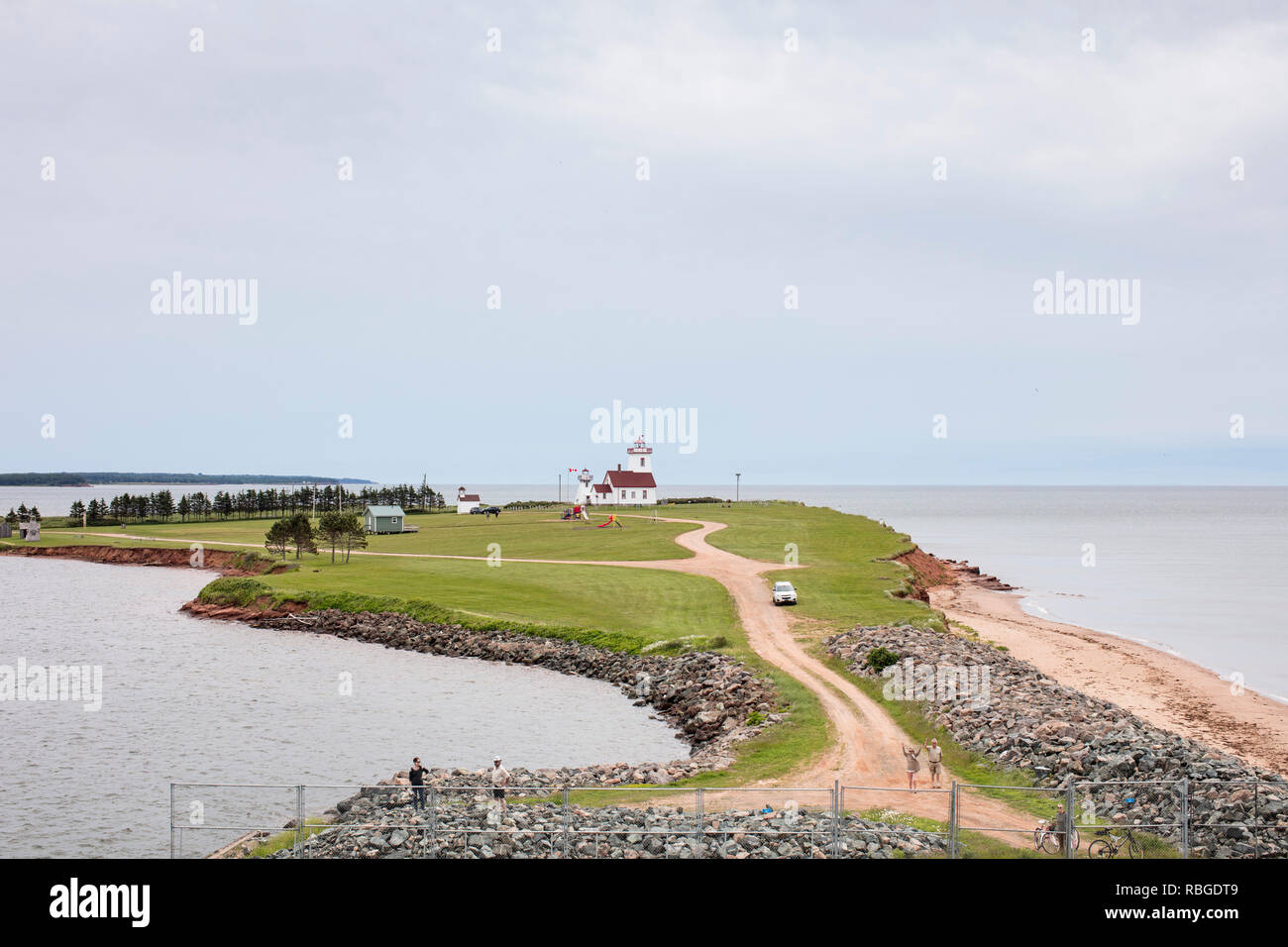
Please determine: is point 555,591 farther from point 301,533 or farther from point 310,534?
point 310,534

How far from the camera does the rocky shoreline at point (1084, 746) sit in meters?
21.2

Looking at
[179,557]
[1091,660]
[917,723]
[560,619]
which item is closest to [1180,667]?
[1091,660]

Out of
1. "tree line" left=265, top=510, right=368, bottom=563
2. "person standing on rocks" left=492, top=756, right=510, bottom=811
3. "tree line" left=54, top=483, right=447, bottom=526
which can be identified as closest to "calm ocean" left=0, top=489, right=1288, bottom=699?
"person standing on rocks" left=492, top=756, right=510, bottom=811

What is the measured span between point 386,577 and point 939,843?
61.0 m

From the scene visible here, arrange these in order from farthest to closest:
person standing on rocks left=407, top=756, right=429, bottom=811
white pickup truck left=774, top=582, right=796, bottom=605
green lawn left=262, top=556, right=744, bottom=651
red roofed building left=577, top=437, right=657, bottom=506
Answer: red roofed building left=577, top=437, right=657, bottom=506 → white pickup truck left=774, top=582, right=796, bottom=605 → green lawn left=262, top=556, right=744, bottom=651 → person standing on rocks left=407, top=756, right=429, bottom=811

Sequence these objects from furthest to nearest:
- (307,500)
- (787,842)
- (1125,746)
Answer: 1. (307,500)
2. (1125,746)
3. (787,842)

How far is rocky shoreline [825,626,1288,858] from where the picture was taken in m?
21.2

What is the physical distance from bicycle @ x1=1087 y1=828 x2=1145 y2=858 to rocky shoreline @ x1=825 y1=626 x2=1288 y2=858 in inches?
19.2

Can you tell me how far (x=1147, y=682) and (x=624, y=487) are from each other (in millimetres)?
117955

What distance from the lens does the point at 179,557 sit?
108875mm

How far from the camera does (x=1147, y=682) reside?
50.2 metres

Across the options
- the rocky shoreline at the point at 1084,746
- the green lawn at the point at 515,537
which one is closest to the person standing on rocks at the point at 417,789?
Result: the rocky shoreline at the point at 1084,746

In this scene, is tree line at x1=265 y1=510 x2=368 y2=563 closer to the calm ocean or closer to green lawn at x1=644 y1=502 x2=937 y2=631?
green lawn at x1=644 y1=502 x2=937 y2=631
